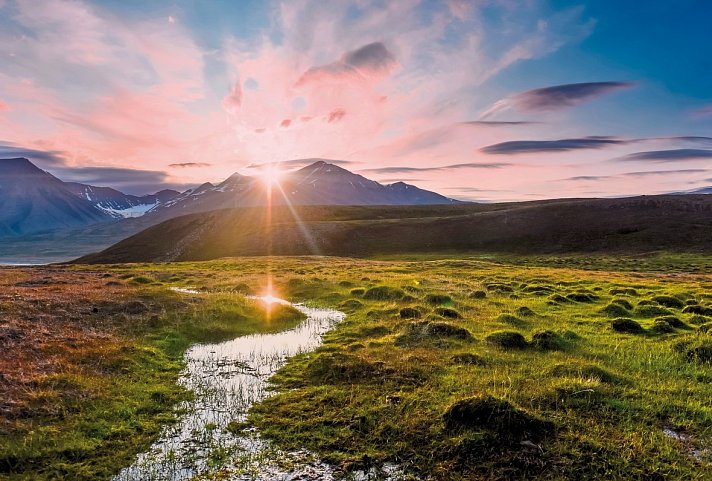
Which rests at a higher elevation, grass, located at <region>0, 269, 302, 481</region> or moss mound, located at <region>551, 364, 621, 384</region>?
moss mound, located at <region>551, 364, 621, 384</region>

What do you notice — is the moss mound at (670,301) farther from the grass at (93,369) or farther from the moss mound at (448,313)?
the grass at (93,369)

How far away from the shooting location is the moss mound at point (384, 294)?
32869mm

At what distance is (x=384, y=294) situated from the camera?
3366 cm

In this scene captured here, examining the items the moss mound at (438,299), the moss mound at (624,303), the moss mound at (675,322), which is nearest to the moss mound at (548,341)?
the moss mound at (675,322)

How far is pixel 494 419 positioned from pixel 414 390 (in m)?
3.50

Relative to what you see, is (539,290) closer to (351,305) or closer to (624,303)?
(624,303)

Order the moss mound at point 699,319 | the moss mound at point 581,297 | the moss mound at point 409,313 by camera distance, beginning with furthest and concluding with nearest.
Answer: the moss mound at point 581,297, the moss mound at point 409,313, the moss mound at point 699,319

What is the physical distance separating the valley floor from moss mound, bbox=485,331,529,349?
3.2 inches

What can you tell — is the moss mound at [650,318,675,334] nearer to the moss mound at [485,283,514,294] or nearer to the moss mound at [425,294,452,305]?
the moss mound at [425,294,452,305]

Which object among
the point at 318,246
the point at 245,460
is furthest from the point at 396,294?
the point at 318,246

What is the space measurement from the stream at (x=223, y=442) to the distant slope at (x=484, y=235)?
360 ft

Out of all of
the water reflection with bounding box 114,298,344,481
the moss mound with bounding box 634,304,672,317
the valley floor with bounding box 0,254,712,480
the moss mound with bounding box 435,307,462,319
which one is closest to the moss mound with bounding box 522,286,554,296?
the valley floor with bounding box 0,254,712,480

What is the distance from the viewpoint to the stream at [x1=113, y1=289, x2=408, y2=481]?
9.64 m

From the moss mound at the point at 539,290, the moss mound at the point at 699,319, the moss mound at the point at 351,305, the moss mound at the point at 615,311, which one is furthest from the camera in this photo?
the moss mound at the point at 539,290
